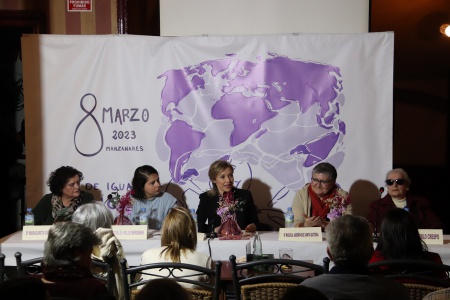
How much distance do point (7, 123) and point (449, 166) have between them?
4.56 m

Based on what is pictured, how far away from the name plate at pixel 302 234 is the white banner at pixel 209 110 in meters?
1.17

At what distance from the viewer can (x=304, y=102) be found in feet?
19.4

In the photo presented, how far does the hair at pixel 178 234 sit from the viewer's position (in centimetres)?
355

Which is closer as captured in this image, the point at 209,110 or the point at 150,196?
the point at 150,196

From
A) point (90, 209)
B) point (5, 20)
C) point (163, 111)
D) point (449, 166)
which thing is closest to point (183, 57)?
point (163, 111)

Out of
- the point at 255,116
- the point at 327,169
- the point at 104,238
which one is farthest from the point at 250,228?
the point at 104,238

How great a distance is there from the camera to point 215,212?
18.2 ft

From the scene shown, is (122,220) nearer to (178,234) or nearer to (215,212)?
(215,212)

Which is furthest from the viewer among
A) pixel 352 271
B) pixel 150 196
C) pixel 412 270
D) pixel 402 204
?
pixel 150 196

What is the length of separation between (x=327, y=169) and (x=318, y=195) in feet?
0.78

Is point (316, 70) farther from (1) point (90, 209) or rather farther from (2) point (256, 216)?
(1) point (90, 209)

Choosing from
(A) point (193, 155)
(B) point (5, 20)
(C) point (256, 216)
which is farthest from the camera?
(B) point (5, 20)

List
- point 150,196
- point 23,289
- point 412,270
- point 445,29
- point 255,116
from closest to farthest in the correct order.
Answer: point 23,289 → point 412,270 → point 150,196 → point 255,116 → point 445,29

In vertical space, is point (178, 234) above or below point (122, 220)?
above
